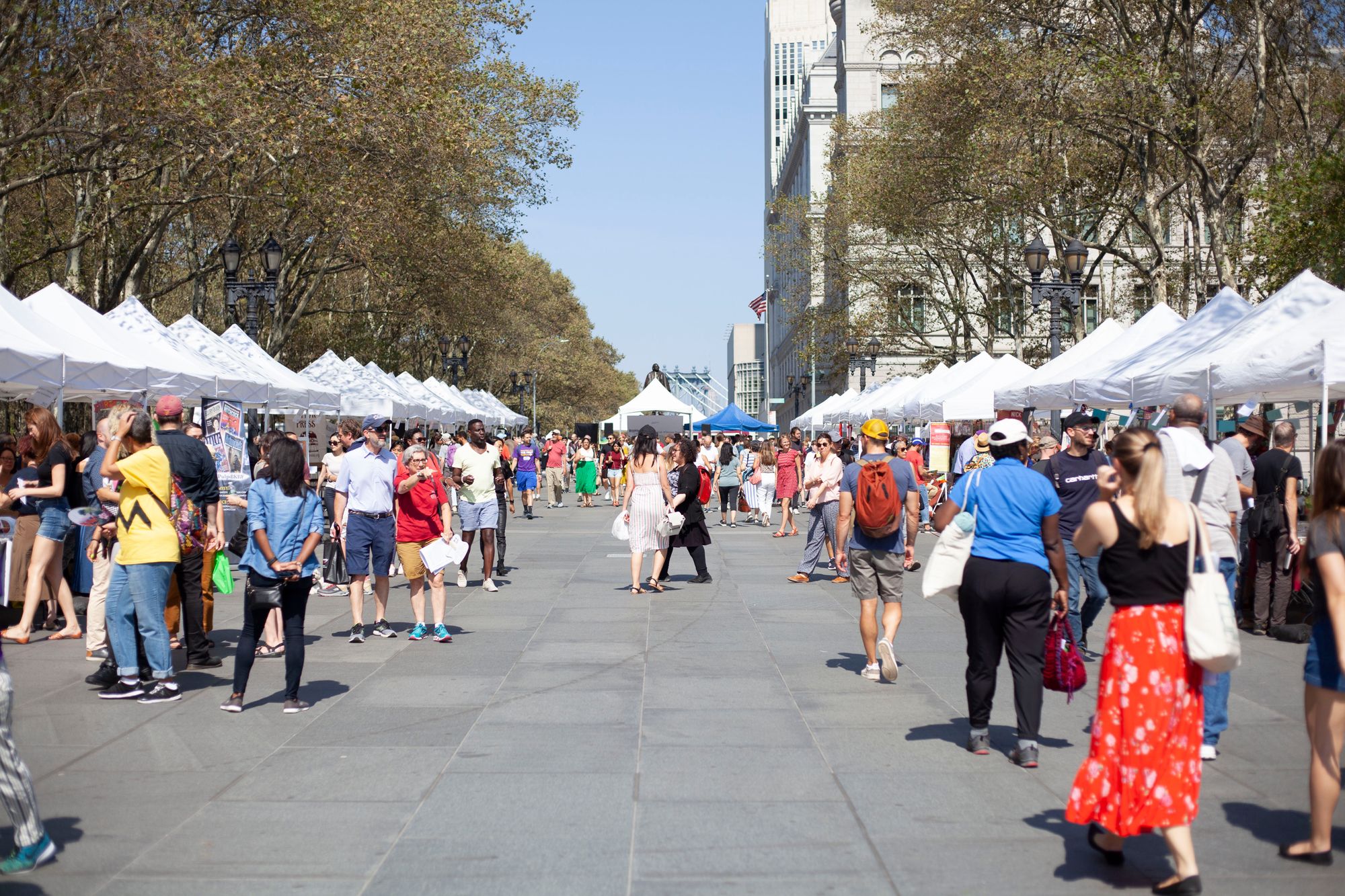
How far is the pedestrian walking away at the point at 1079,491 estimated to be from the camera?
1005 cm

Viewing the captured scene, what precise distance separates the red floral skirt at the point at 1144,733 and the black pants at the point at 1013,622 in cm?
155

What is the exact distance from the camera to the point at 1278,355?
12.1 meters

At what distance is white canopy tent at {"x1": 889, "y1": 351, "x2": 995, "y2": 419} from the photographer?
1101 inches

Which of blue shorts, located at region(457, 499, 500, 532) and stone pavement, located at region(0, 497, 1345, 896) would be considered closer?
stone pavement, located at region(0, 497, 1345, 896)

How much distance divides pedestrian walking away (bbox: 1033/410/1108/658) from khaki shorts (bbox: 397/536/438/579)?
200 inches

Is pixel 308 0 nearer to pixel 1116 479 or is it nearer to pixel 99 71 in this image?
pixel 99 71

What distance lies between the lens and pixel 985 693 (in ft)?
23.2

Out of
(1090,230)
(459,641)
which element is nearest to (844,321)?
(1090,230)

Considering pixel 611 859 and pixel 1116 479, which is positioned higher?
pixel 1116 479

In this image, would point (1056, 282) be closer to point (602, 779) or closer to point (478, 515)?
point (478, 515)

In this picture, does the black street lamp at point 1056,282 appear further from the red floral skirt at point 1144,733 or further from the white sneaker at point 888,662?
the red floral skirt at point 1144,733

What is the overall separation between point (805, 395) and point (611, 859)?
293ft

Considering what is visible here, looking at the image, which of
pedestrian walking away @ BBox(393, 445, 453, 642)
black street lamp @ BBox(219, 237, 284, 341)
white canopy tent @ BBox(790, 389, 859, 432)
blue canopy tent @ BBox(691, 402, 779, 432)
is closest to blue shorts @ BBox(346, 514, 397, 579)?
pedestrian walking away @ BBox(393, 445, 453, 642)

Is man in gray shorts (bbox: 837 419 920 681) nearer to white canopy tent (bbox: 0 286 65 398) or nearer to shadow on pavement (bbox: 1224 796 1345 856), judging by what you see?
shadow on pavement (bbox: 1224 796 1345 856)
